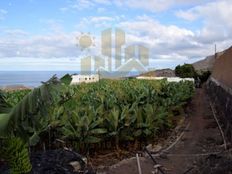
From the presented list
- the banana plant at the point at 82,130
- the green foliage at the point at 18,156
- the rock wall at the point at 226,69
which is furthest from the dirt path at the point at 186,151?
the green foliage at the point at 18,156

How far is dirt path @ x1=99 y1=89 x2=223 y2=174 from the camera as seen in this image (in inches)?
339

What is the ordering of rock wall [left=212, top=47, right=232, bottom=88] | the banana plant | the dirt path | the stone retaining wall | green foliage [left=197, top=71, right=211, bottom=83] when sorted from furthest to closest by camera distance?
green foliage [left=197, top=71, right=211, bottom=83]
rock wall [left=212, top=47, right=232, bottom=88]
the stone retaining wall
the banana plant
the dirt path

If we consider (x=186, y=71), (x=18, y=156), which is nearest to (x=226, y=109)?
(x=18, y=156)

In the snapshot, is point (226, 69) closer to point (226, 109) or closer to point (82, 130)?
point (226, 109)

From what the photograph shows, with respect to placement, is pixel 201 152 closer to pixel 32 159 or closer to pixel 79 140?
pixel 79 140

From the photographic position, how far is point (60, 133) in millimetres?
10016

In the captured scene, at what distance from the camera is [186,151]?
10.5 meters

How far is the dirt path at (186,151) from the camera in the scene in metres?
8.60

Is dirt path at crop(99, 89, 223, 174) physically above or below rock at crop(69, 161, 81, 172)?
below

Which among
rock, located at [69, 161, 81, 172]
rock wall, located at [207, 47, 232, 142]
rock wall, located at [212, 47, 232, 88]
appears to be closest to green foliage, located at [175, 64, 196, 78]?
rock wall, located at [212, 47, 232, 88]

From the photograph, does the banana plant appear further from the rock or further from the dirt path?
the rock

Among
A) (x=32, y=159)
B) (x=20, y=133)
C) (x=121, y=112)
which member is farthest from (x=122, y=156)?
(x=20, y=133)

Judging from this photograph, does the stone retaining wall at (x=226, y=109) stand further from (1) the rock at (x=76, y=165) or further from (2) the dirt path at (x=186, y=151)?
(1) the rock at (x=76, y=165)

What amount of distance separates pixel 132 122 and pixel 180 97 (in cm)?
793
